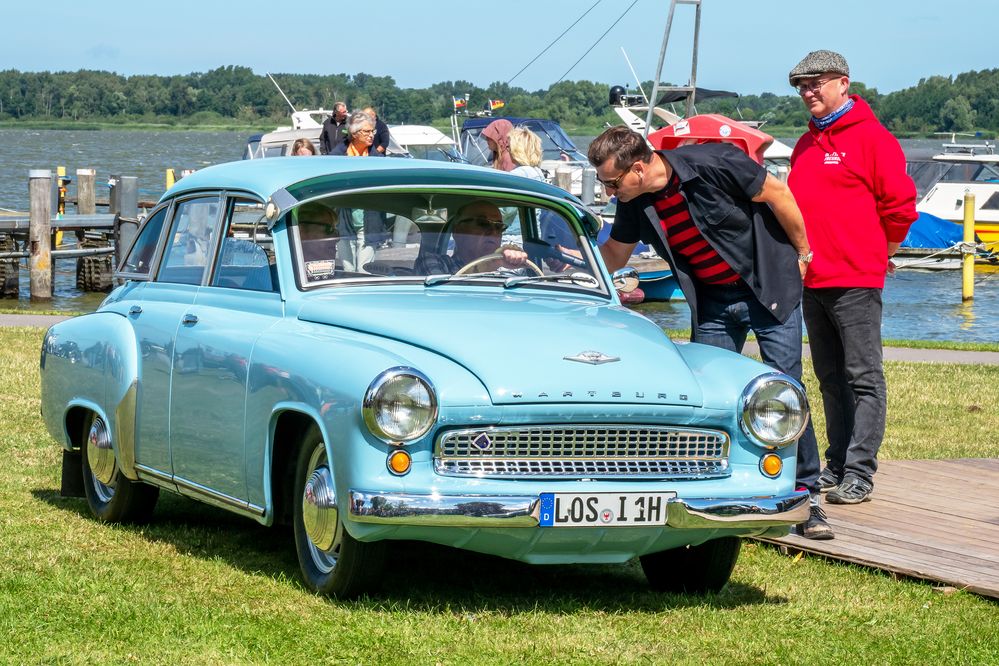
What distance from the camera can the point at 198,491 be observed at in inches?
254

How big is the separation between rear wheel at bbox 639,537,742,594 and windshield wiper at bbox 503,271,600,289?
1.25 metres

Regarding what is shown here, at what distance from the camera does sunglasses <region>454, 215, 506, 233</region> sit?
6664 millimetres

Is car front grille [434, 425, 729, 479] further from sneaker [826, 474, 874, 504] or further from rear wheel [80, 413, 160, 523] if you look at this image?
rear wheel [80, 413, 160, 523]

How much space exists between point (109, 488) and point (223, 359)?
1.57 metres

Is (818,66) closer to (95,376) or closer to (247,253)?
(247,253)

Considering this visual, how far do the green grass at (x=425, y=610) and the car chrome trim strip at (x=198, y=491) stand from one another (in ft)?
0.86

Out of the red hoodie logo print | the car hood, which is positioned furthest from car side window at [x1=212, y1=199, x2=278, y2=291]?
the red hoodie logo print

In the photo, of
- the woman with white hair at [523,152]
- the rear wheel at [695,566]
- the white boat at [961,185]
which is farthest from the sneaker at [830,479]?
the white boat at [961,185]

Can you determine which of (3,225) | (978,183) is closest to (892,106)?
(978,183)

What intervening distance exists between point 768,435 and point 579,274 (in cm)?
141

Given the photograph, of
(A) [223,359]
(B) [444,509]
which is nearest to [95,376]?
(A) [223,359]

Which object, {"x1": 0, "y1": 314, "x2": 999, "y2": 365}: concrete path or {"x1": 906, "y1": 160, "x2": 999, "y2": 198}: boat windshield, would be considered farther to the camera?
{"x1": 906, "y1": 160, "x2": 999, "y2": 198}: boat windshield

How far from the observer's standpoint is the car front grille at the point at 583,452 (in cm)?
530

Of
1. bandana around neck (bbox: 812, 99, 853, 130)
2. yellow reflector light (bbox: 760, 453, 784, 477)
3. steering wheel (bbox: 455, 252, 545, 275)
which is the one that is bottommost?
yellow reflector light (bbox: 760, 453, 784, 477)
